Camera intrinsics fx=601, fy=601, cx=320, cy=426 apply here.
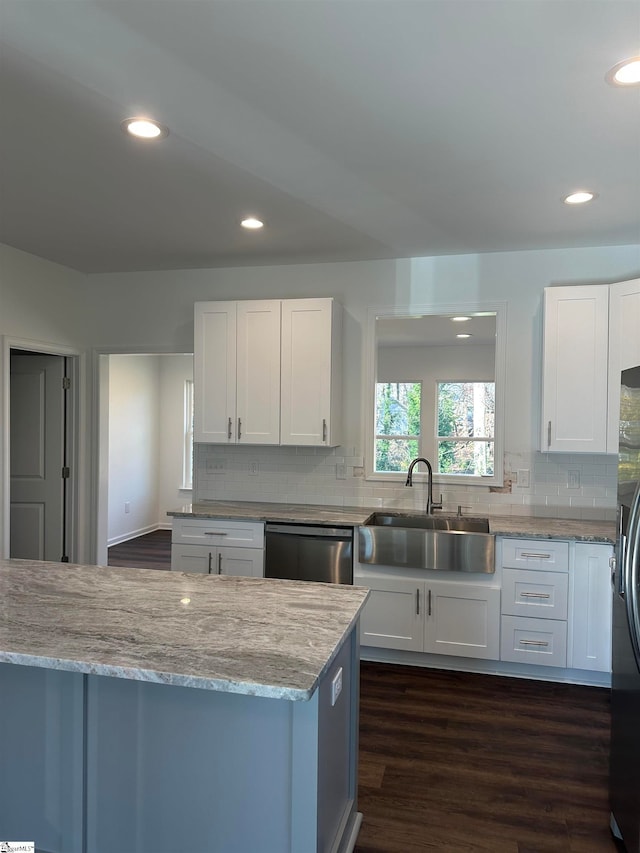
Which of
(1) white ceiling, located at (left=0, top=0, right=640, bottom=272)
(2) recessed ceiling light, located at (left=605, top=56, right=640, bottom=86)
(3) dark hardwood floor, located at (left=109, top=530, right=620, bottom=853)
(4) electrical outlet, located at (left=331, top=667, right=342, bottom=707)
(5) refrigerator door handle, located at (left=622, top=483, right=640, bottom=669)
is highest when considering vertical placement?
(1) white ceiling, located at (left=0, top=0, right=640, bottom=272)

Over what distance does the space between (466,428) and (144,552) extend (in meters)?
4.22

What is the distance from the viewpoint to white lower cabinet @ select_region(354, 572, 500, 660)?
11.8 ft

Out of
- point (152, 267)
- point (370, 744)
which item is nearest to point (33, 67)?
point (152, 267)

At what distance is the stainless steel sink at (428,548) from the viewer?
3.55 metres

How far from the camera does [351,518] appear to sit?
3918 millimetres

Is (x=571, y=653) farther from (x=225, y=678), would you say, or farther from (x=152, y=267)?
(x=152, y=267)

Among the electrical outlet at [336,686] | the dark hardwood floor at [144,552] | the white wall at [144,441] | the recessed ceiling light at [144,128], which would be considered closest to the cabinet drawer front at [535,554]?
the electrical outlet at [336,686]

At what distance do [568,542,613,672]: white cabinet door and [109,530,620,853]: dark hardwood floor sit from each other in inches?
8.4

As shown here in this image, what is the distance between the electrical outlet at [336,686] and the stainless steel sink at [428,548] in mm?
1848

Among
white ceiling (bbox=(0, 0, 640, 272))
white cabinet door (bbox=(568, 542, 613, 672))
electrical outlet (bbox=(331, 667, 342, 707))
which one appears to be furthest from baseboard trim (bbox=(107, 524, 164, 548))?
electrical outlet (bbox=(331, 667, 342, 707))

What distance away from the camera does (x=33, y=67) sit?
205cm

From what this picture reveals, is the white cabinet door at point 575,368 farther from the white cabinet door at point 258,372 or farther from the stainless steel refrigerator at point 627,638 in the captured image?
the white cabinet door at point 258,372

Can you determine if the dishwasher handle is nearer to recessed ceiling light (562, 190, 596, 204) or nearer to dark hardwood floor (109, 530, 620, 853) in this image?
dark hardwood floor (109, 530, 620, 853)

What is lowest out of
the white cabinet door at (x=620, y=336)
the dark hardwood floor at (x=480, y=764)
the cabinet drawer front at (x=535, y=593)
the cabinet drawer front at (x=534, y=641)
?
the dark hardwood floor at (x=480, y=764)
